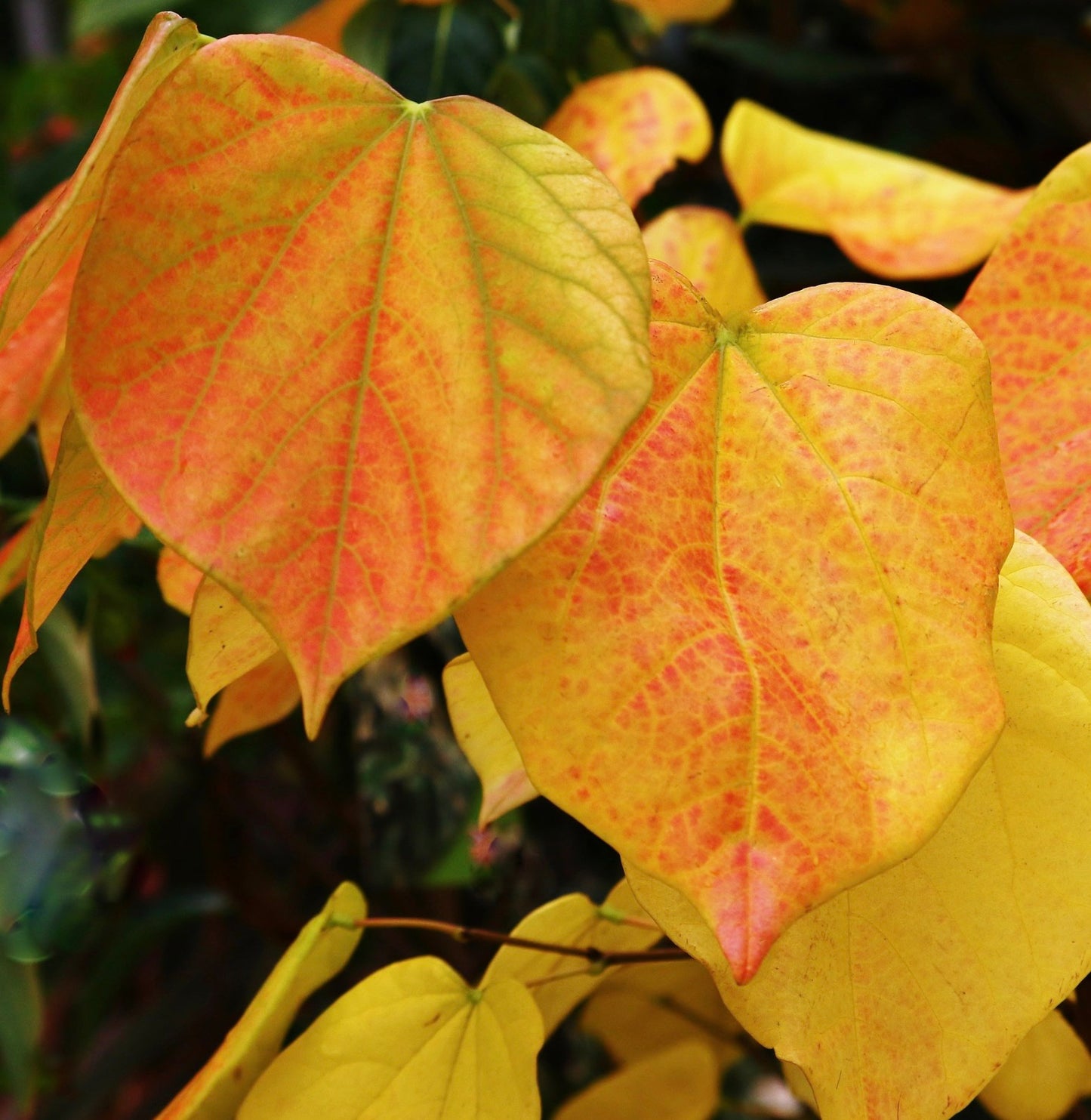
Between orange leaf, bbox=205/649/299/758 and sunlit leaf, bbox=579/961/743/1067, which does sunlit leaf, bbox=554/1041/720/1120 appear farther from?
orange leaf, bbox=205/649/299/758

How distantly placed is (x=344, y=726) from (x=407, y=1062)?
23.0 inches

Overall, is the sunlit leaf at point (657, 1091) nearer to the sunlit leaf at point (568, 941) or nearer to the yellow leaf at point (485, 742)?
the sunlit leaf at point (568, 941)

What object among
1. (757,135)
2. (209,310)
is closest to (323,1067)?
(209,310)

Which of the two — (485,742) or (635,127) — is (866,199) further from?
(485,742)

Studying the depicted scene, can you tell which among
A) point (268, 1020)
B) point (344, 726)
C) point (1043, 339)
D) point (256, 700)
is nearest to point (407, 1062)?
point (268, 1020)

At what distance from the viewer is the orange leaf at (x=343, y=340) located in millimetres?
252

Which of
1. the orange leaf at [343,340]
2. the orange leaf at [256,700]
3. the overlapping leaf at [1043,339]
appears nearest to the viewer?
the orange leaf at [343,340]

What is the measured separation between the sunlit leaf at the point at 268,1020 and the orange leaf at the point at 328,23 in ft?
1.84

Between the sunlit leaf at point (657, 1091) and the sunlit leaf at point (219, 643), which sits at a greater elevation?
the sunlit leaf at point (219, 643)

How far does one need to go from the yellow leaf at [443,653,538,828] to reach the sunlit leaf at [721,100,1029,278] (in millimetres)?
271

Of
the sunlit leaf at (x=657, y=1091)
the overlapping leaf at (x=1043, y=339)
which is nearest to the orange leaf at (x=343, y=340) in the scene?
the overlapping leaf at (x=1043, y=339)

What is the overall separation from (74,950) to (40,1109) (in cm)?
13

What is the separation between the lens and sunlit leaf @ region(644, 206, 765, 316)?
542 mm

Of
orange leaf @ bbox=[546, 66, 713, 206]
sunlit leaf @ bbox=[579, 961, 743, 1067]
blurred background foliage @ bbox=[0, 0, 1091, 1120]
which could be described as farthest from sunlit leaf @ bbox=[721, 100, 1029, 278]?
sunlit leaf @ bbox=[579, 961, 743, 1067]
